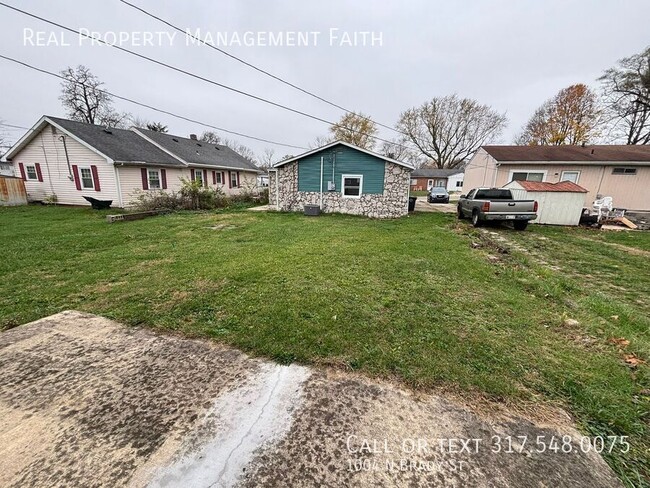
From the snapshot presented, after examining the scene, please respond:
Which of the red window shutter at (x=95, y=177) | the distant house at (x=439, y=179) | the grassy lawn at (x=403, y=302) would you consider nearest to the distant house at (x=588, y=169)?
the grassy lawn at (x=403, y=302)

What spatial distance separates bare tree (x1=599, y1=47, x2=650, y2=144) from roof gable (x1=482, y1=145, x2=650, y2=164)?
9.82 metres

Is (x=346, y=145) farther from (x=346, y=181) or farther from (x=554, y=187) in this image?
(x=554, y=187)

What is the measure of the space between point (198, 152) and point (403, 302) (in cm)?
2219

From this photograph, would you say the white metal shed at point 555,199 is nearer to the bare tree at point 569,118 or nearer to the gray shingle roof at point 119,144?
the gray shingle roof at point 119,144

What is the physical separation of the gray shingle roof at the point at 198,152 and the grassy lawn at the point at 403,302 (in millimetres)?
12888

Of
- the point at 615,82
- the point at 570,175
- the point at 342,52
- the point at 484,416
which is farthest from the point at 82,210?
the point at 615,82

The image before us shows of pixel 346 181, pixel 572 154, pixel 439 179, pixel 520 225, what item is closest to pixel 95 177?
pixel 346 181

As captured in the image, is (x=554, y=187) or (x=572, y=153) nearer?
(x=554, y=187)

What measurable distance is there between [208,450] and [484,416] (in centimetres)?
199

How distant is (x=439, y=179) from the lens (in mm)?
44844

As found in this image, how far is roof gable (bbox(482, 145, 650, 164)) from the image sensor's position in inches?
562

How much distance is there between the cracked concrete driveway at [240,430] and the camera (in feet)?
5.23

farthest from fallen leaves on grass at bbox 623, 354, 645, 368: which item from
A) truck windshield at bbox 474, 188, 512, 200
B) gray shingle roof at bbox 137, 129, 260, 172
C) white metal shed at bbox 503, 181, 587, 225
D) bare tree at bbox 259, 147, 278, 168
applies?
bare tree at bbox 259, 147, 278, 168

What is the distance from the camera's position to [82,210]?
13.6m
